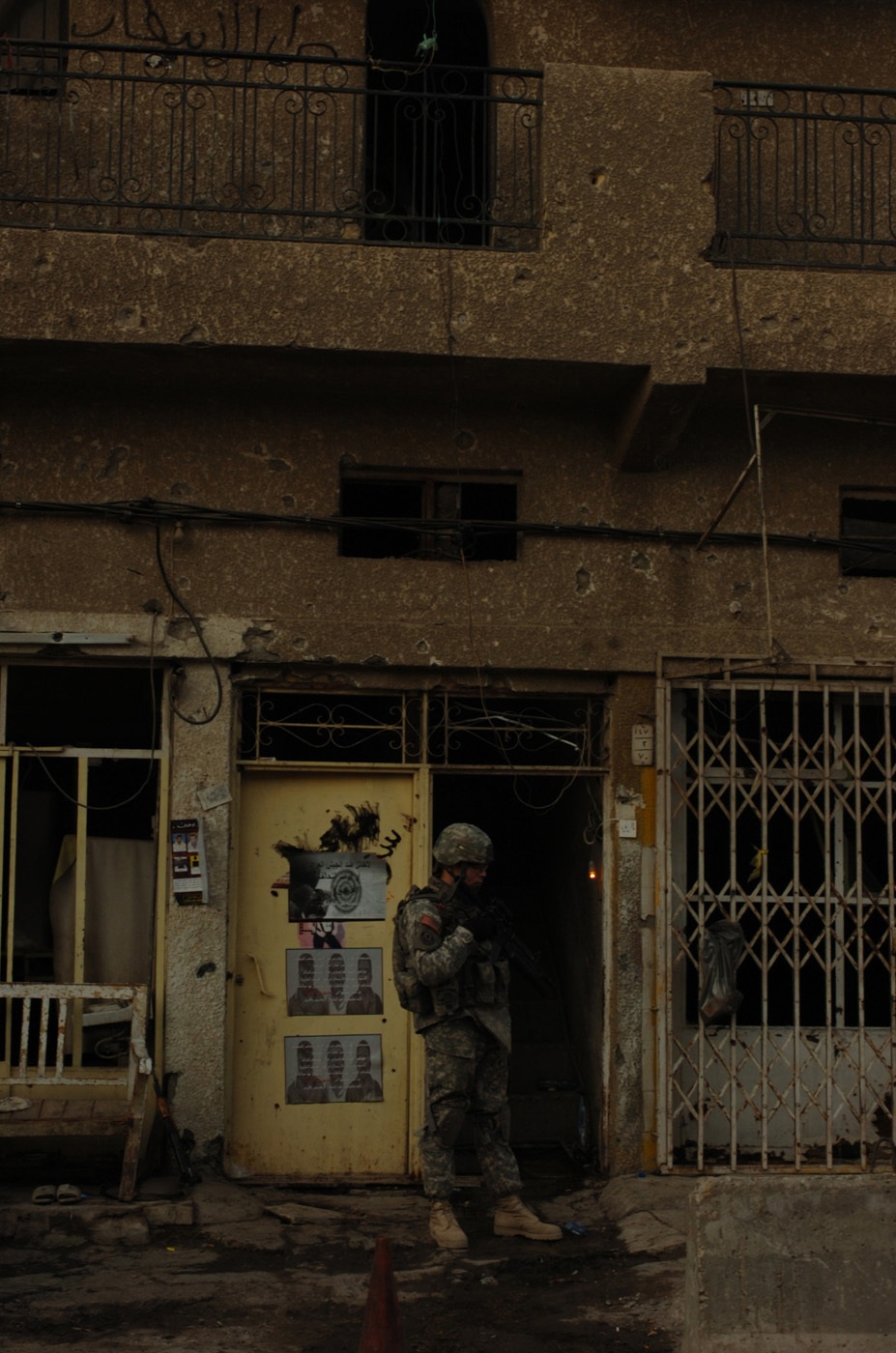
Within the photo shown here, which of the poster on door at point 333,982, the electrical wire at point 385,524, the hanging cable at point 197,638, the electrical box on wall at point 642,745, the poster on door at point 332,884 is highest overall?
the electrical wire at point 385,524

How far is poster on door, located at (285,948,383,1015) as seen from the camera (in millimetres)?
7809

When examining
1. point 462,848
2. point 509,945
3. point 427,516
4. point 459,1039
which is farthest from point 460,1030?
point 427,516

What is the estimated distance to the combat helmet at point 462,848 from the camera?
6555mm

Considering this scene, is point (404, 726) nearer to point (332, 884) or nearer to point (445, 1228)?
point (332, 884)

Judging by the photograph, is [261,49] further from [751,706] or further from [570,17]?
[751,706]

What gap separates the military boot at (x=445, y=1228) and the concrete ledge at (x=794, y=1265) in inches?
82.3

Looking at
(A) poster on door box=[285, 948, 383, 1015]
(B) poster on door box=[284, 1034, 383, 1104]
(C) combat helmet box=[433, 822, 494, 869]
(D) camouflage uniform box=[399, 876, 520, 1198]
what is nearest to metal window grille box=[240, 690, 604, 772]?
(A) poster on door box=[285, 948, 383, 1015]

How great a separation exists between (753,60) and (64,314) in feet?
14.0

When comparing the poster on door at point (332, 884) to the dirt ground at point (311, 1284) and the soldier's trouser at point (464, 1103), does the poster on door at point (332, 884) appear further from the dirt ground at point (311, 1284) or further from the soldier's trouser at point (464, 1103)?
the dirt ground at point (311, 1284)

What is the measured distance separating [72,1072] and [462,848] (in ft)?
8.38

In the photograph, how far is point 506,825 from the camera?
10773 millimetres

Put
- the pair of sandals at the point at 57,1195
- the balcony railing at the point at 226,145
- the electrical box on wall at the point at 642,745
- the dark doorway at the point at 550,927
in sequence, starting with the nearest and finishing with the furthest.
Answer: the pair of sandals at the point at 57,1195 < the balcony railing at the point at 226,145 < the electrical box on wall at the point at 642,745 < the dark doorway at the point at 550,927

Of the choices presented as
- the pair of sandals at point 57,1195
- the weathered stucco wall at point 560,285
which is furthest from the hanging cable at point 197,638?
the pair of sandals at point 57,1195

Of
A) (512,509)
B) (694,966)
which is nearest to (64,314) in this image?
(512,509)
